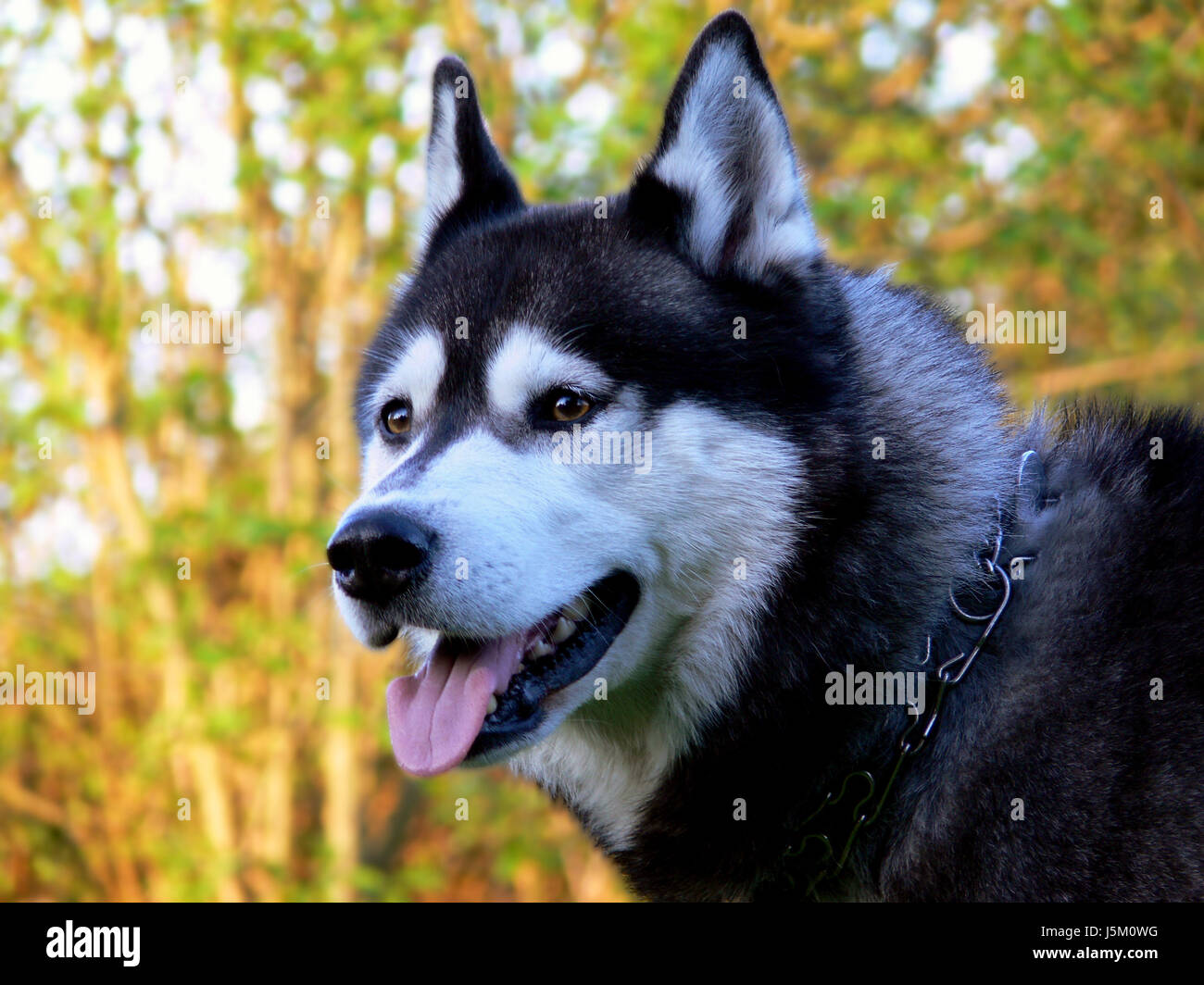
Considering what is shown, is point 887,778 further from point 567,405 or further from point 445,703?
point 567,405

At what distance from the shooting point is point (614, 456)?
8.77ft

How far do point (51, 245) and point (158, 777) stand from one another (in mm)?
3207

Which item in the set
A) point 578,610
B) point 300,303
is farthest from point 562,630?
point 300,303

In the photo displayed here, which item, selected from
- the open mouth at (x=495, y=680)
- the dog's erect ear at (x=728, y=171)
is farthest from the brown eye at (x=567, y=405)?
the dog's erect ear at (x=728, y=171)

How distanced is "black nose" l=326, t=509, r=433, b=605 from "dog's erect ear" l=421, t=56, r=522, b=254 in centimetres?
131

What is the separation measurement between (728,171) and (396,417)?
40.5 inches

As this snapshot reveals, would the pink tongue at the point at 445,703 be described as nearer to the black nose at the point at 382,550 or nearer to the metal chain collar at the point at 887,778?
the black nose at the point at 382,550

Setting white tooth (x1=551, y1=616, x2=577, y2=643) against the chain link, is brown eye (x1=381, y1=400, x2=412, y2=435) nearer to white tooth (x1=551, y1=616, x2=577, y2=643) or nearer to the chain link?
white tooth (x1=551, y1=616, x2=577, y2=643)

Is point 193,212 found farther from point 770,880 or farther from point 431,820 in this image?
point 770,880

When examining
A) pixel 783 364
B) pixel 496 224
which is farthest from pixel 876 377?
pixel 496 224

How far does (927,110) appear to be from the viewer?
759 centimetres

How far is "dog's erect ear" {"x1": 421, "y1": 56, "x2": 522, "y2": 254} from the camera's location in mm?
3432

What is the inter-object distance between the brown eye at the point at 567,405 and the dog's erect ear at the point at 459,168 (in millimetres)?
948

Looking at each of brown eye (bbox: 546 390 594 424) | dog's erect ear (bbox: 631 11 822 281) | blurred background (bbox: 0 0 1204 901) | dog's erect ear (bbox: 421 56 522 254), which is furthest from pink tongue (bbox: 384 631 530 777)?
blurred background (bbox: 0 0 1204 901)
